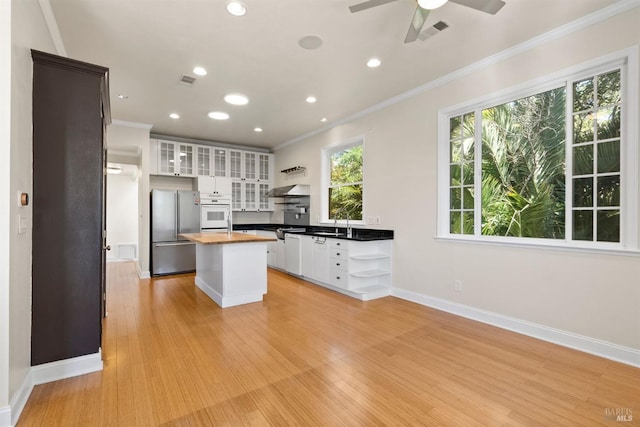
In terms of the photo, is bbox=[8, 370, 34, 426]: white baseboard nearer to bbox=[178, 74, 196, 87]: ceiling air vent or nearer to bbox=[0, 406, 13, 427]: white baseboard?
bbox=[0, 406, 13, 427]: white baseboard

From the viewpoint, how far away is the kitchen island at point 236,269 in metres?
3.89

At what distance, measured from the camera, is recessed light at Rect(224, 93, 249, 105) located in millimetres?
4203

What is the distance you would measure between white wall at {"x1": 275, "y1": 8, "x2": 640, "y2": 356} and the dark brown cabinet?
349 centimetres

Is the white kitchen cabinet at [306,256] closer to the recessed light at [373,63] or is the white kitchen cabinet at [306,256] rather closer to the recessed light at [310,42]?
the recessed light at [373,63]

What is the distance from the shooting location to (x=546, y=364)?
240 cm

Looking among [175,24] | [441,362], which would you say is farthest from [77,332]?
[441,362]

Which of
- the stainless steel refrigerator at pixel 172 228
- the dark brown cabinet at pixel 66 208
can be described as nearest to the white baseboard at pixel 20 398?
the dark brown cabinet at pixel 66 208

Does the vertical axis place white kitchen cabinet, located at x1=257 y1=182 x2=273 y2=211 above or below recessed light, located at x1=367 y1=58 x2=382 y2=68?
below

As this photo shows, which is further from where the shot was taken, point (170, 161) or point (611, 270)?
point (170, 161)

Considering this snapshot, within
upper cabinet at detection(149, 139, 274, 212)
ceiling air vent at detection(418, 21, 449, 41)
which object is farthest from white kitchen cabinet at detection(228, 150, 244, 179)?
ceiling air vent at detection(418, 21, 449, 41)

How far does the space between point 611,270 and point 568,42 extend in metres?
2.07

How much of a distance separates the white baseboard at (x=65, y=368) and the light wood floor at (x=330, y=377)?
0.08 m

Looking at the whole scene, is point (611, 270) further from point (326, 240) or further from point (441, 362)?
point (326, 240)

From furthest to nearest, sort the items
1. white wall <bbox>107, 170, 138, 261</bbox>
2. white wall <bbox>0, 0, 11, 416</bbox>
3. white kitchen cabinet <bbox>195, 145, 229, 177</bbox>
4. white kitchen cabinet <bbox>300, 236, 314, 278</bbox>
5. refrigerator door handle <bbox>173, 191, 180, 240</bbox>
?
white wall <bbox>107, 170, 138, 261</bbox>, white kitchen cabinet <bbox>195, 145, 229, 177</bbox>, refrigerator door handle <bbox>173, 191, 180, 240</bbox>, white kitchen cabinet <bbox>300, 236, 314, 278</bbox>, white wall <bbox>0, 0, 11, 416</bbox>
